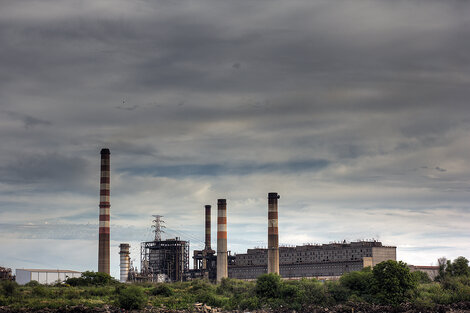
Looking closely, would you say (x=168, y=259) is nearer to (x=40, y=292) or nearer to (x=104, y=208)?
(x=104, y=208)

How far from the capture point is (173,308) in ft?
213

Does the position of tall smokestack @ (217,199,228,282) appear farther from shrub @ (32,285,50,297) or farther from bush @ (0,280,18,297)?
bush @ (0,280,18,297)

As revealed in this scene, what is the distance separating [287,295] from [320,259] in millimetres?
52414

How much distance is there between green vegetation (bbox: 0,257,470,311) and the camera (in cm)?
6375

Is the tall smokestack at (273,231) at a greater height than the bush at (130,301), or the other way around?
the tall smokestack at (273,231)

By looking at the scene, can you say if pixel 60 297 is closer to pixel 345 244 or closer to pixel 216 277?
pixel 216 277

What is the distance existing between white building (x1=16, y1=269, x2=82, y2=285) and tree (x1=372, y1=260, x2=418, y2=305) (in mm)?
46055

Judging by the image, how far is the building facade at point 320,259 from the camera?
11538cm

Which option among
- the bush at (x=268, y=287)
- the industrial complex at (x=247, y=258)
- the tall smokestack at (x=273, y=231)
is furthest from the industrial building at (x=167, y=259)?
the bush at (x=268, y=287)

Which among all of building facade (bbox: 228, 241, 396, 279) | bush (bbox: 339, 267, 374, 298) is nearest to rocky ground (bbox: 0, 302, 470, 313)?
bush (bbox: 339, 267, 374, 298)

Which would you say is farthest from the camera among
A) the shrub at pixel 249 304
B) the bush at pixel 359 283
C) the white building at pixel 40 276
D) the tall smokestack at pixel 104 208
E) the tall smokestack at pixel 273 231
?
the tall smokestack at pixel 273 231

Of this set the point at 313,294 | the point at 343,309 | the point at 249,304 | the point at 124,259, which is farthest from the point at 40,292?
the point at 124,259

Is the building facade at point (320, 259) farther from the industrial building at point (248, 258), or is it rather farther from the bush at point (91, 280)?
the bush at point (91, 280)

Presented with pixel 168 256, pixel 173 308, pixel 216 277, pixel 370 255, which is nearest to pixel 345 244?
pixel 370 255
